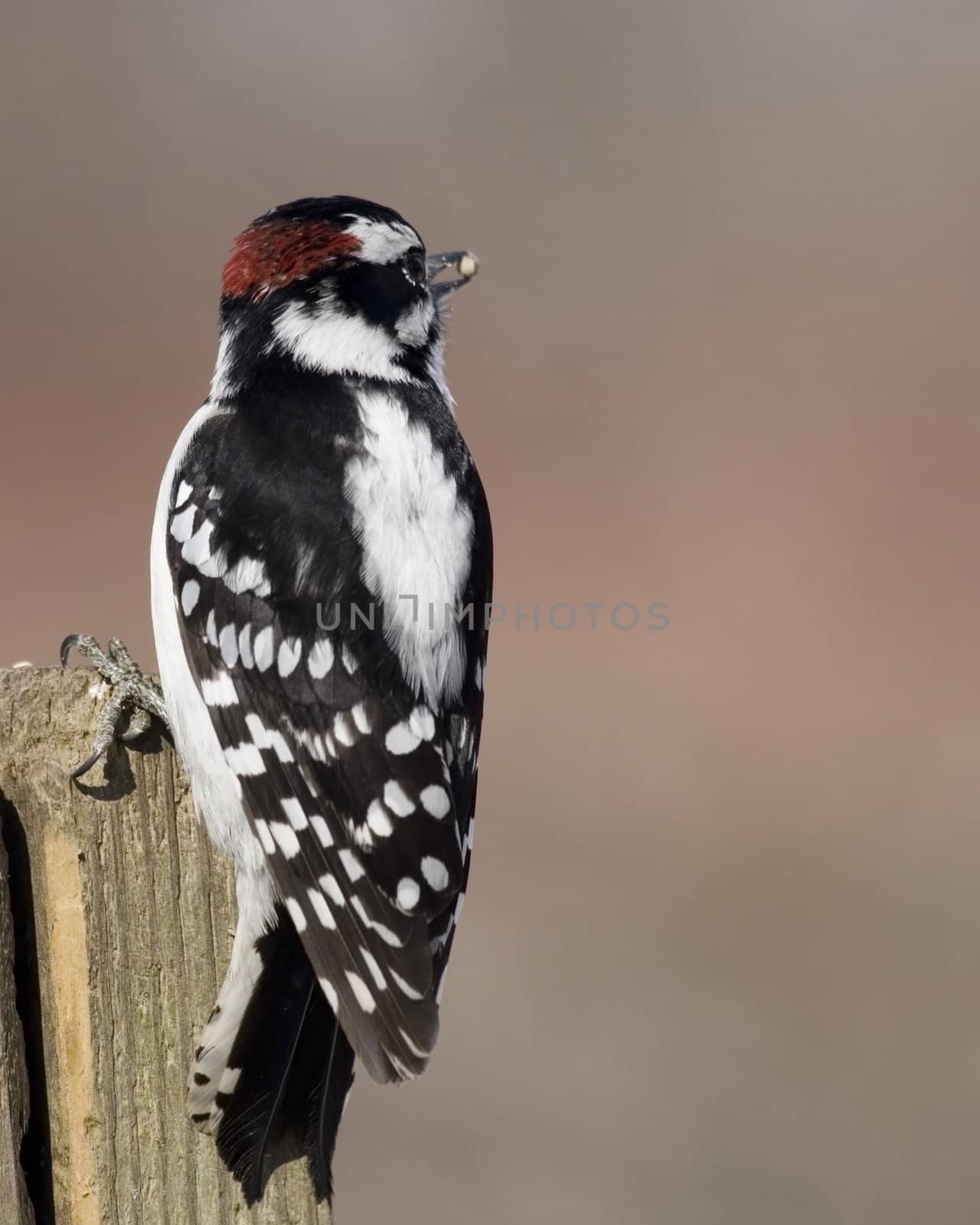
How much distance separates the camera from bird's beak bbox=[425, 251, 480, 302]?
313cm

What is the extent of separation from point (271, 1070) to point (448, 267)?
187cm

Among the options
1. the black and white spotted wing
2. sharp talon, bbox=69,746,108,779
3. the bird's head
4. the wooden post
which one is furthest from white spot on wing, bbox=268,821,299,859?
the bird's head

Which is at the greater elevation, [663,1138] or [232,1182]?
[232,1182]

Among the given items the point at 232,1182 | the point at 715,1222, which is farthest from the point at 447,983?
the point at 232,1182

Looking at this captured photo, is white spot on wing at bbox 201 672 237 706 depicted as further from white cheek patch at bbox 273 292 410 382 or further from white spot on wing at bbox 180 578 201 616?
white cheek patch at bbox 273 292 410 382

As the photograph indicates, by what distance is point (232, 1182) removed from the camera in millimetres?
1821

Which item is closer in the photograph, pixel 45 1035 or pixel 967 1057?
pixel 45 1035

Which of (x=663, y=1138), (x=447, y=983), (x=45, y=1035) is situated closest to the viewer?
(x=45, y=1035)

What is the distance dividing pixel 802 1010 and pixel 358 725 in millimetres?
3290

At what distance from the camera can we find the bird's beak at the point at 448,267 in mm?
3129

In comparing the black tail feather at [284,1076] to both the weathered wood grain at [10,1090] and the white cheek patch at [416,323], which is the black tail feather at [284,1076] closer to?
the weathered wood grain at [10,1090]

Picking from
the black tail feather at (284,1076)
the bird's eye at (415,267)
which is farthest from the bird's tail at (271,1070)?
the bird's eye at (415,267)

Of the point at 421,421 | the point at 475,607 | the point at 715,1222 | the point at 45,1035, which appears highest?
the point at 421,421

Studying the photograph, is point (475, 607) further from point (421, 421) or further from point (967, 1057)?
point (967, 1057)
